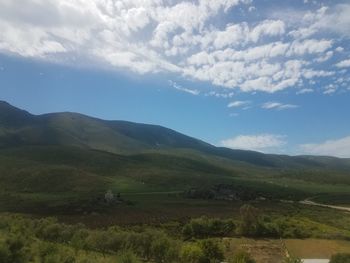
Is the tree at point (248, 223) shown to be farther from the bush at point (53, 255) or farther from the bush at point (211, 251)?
the bush at point (53, 255)

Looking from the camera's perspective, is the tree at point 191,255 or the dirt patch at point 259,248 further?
the dirt patch at point 259,248

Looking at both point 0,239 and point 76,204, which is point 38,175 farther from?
point 0,239

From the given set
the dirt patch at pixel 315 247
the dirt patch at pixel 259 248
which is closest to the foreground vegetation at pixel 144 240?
the dirt patch at pixel 259 248

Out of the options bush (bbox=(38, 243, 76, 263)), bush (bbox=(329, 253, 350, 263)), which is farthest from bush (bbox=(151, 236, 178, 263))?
bush (bbox=(329, 253, 350, 263))

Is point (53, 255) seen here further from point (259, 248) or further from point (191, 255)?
point (259, 248)

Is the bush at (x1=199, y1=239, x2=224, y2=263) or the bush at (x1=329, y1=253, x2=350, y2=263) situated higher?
the bush at (x1=329, y1=253, x2=350, y2=263)

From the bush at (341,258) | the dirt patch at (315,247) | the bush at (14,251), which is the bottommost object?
the bush at (14,251)

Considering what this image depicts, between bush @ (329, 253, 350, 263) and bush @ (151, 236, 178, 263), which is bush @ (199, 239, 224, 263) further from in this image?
bush @ (329, 253, 350, 263)

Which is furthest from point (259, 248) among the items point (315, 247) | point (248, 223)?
point (248, 223)

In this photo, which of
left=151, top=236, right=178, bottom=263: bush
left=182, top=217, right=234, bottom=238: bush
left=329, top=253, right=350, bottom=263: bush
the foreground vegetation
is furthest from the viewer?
left=182, top=217, right=234, bottom=238: bush

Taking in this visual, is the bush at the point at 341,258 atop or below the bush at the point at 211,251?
atop

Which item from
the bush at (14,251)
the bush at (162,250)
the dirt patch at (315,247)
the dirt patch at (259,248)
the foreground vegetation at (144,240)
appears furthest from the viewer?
the dirt patch at (315,247)

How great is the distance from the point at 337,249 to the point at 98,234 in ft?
140

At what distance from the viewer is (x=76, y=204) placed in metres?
147
